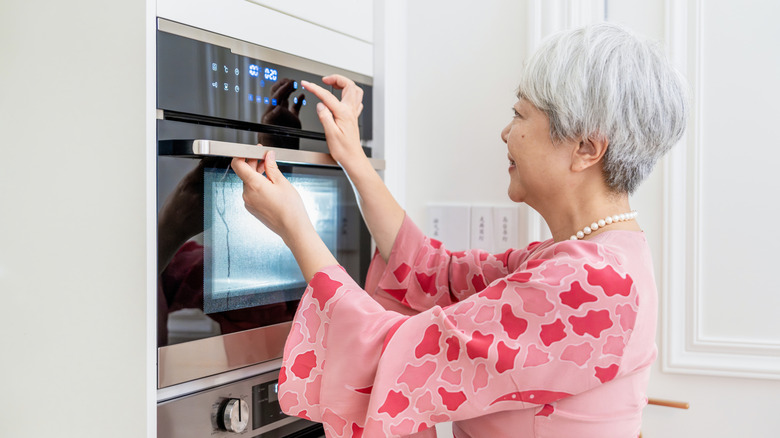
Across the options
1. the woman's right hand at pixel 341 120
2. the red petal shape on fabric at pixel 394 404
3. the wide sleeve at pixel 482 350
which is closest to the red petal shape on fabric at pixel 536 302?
the wide sleeve at pixel 482 350

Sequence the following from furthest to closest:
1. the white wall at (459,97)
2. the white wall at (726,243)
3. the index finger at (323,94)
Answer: the white wall at (459,97), the white wall at (726,243), the index finger at (323,94)

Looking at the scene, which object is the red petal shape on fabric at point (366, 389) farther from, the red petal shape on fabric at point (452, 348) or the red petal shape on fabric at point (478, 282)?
the red petal shape on fabric at point (478, 282)

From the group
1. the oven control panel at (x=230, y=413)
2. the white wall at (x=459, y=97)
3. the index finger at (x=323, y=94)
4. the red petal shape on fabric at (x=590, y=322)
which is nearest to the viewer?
the red petal shape on fabric at (x=590, y=322)

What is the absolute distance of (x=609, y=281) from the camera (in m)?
0.84

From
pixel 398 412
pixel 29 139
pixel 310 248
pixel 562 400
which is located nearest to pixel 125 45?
pixel 29 139

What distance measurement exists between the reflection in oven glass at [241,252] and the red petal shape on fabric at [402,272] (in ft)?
0.55

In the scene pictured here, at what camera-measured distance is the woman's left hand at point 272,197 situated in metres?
0.94

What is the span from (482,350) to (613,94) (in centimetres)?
40

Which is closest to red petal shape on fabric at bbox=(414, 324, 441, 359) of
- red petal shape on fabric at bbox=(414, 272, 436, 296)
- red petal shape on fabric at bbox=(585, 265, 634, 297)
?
red petal shape on fabric at bbox=(585, 265, 634, 297)

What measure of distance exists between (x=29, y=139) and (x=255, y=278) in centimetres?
40

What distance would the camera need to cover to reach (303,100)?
3.73 ft

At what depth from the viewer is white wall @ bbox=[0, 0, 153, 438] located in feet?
2.97

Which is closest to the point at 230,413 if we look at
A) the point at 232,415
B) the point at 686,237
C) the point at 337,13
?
the point at 232,415

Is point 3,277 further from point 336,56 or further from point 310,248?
point 336,56
